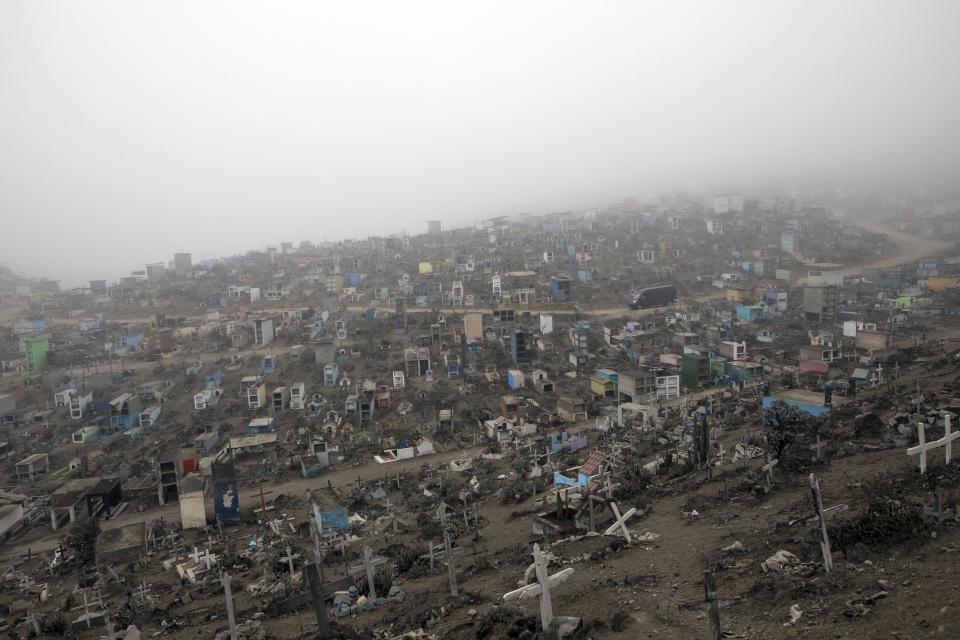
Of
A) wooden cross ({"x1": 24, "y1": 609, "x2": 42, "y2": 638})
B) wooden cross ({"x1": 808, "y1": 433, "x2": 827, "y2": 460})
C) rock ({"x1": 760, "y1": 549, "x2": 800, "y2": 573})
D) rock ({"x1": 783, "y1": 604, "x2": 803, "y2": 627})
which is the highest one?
rock ({"x1": 783, "y1": 604, "x2": 803, "y2": 627})

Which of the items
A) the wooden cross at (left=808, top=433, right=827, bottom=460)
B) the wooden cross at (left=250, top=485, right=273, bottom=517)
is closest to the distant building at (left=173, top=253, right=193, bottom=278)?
the wooden cross at (left=250, top=485, right=273, bottom=517)

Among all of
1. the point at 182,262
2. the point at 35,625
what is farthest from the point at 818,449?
the point at 182,262

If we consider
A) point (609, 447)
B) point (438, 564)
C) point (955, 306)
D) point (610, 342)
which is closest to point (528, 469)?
point (609, 447)

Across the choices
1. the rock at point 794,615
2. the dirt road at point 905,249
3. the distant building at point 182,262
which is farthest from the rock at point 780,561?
the distant building at point 182,262

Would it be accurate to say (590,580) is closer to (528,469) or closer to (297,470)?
(528,469)

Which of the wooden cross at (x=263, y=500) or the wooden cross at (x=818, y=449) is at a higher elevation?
the wooden cross at (x=818, y=449)

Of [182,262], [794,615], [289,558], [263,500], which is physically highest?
[182,262]

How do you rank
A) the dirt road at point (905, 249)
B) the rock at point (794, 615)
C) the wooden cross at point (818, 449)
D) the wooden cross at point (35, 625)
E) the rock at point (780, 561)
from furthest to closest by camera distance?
the dirt road at point (905, 249), the wooden cross at point (35, 625), the wooden cross at point (818, 449), the rock at point (780, 561), the rock at point (794, 615)

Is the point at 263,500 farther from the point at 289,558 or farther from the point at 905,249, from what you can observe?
the point at 905,249

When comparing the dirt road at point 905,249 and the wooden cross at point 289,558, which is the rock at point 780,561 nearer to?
the wooden cross at point 289,558

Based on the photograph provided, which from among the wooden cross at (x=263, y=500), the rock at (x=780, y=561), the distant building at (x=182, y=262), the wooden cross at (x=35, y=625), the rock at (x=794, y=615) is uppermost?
the distant building at (x=182, y=262)

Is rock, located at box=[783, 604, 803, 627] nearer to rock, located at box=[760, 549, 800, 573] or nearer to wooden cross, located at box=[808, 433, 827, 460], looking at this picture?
rock, located at box=[760, 549, 800, 573]
